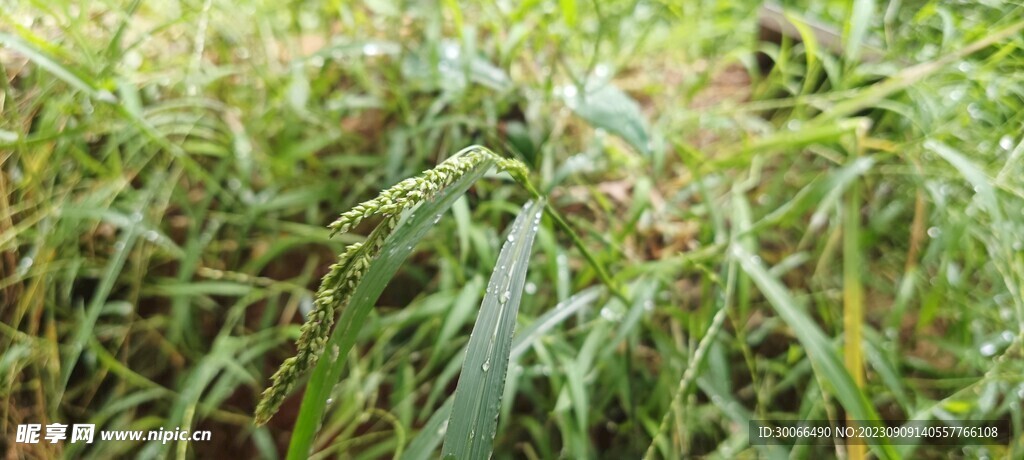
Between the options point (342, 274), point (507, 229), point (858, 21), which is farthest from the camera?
point (507, 229)

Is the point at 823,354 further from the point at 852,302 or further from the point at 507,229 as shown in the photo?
the point at 507,229

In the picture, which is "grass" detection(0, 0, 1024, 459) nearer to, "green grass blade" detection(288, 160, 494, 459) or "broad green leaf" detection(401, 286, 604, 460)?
"broad green leaf" detection(401, 286, 604, 460)

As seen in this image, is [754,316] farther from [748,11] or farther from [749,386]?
[748,11]

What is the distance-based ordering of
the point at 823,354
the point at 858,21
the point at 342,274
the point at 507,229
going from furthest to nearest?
the point at 507,229, the point at 858,21, the point at 823,354, the point at 342,274

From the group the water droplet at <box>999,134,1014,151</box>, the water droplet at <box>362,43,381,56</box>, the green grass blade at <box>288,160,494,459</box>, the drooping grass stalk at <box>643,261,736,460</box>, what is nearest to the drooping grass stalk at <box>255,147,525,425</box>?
the green grass blade at <box>288,160,494,459</box>

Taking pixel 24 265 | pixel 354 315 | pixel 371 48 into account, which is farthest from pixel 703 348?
pixel 24 265

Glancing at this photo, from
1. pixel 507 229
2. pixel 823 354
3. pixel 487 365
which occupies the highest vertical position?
pixel 507 229
